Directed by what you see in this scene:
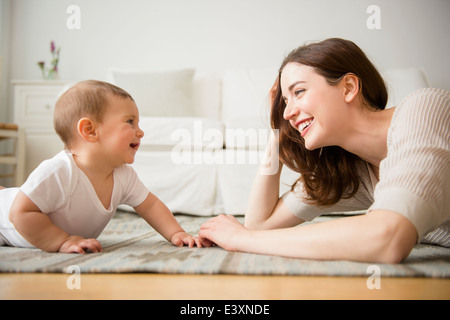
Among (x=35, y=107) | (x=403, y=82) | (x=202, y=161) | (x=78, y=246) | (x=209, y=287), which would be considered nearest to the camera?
(x=209, y=287)

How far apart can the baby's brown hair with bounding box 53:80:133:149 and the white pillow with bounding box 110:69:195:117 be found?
5.15ft

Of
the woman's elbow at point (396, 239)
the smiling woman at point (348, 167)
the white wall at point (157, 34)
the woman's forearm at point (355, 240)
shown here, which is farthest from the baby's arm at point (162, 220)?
the white wall at point (157, 34)

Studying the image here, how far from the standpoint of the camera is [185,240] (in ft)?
3.25

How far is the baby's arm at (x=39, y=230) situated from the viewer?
2.83 feet

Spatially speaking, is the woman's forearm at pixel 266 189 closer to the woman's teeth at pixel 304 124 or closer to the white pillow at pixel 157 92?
the woman's teeth at pixel 304 124

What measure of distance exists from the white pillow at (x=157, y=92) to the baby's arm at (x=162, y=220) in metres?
1.59

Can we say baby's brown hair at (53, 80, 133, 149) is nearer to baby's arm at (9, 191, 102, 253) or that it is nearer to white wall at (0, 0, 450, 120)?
baby's arm at (9, 191, 102, 253)

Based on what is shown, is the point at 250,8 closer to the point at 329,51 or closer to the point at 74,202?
the point at 329,51

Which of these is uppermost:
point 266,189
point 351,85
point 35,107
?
point 351,85

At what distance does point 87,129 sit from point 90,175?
0.13 meters

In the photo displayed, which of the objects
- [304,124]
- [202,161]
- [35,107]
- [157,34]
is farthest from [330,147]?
[157,34]

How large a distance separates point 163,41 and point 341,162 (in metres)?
2.90

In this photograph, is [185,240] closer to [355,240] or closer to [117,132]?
[117,132]

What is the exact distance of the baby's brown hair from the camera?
1009 mm
